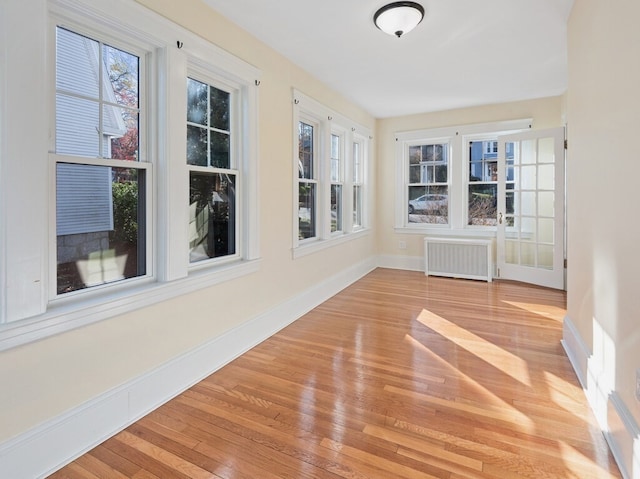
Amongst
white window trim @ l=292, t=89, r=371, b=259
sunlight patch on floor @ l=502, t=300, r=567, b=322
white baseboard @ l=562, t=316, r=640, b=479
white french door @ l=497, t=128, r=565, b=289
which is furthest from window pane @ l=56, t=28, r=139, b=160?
white french door @ l=497, t=128, r=565, b=289

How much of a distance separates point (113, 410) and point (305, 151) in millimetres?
3129

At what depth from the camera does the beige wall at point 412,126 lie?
A: 5121 mm

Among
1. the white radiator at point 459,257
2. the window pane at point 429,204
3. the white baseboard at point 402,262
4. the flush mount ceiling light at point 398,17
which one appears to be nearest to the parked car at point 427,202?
the window pane at point 429,204

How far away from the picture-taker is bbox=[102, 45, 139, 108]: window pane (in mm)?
2029

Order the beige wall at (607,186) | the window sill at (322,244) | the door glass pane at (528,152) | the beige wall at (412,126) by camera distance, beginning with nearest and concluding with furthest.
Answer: the beige wall at (607,186) < the window sill at (322,244) < the door glass pane at (528,152) < the beige wall at (412,126)

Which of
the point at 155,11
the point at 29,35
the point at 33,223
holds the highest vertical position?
the point at 155,11

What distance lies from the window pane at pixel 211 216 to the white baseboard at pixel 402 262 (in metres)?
3.89

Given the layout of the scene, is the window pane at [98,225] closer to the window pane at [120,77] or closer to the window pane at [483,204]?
the window pane at [120,77]

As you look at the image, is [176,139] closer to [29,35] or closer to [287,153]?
[29,35]

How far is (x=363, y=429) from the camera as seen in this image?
194 cm

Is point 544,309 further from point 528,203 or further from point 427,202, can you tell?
point 427,202

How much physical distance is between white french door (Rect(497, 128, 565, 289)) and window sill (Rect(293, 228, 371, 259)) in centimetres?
212

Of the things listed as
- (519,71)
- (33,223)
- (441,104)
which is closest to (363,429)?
(33,223)

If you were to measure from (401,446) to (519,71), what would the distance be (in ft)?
13.3
